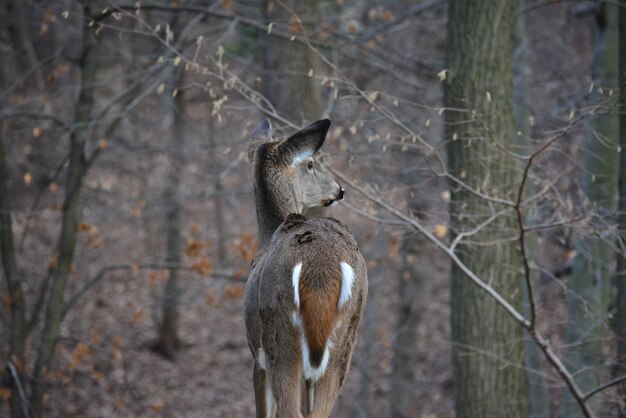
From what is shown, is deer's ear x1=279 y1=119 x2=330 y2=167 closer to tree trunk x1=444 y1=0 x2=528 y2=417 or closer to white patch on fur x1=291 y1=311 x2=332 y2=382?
white patch on fur x1=291 y1=311 x2=332 y2=382

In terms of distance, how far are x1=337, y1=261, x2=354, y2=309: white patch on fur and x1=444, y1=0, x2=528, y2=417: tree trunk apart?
8.04 feet

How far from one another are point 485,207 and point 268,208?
7.22ft

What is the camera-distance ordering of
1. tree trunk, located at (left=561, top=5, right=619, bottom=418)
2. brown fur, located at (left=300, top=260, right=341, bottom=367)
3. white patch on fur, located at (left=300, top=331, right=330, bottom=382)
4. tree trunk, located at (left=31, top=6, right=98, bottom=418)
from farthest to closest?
tree trunk, located at (left=31, top=6, right=98, bottom=418)
tree trunk, located at (left=561, top=5, right=619, bottom=418)
white patch on fur, located at (left=300, top=331, right=330, bottom=382)
brown fur, located at (left=300, top=260, right=341, bottom=367)

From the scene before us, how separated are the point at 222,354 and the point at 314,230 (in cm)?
1258

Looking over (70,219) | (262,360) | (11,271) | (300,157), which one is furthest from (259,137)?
(11,271)

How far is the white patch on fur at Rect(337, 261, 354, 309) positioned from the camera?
4172 mm

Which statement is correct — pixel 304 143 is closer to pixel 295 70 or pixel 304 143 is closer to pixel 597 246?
pixel 295 70

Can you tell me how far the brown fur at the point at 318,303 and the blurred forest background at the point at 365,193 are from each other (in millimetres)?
1353

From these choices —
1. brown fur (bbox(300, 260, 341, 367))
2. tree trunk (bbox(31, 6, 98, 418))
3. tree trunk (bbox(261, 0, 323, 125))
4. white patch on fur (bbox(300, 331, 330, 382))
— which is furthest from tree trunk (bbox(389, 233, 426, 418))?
brown fur (bbox(300, 260, 341, 367))

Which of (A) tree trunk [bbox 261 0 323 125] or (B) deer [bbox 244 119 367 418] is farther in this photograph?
(A) tree trunk [bbox 261 0 323 125]

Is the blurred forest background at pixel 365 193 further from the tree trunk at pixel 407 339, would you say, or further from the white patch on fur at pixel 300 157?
the white patch on fur at pixel 300 157

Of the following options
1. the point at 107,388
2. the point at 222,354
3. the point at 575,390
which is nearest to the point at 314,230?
the point at 575,390

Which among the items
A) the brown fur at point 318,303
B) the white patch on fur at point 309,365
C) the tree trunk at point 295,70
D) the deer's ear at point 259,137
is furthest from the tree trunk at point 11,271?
the brown fur at point 318,303

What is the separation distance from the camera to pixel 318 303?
160 inches
